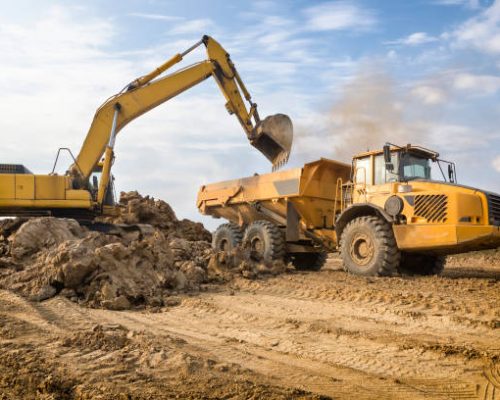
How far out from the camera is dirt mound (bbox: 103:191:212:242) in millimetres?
16781

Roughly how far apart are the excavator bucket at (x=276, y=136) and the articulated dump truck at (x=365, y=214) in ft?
2.88

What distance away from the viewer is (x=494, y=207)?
869 cm

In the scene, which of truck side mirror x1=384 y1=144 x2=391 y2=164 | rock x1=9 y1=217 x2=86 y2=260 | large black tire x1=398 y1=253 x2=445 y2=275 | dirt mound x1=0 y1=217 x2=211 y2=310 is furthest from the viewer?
large black tire x1=398 y1=253 x2=445 y2=275

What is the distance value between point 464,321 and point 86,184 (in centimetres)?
1114

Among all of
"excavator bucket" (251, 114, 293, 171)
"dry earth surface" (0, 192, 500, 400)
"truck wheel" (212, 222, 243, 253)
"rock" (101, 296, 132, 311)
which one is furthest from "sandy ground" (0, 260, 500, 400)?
"excavator bucket" (251, 114, 293, 171)

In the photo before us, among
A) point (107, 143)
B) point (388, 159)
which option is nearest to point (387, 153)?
point (388, 159)

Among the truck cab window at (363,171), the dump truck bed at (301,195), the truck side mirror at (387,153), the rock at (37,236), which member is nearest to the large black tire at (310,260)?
the dump truck bed at (301,195)

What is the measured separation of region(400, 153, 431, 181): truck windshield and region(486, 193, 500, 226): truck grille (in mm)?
1313

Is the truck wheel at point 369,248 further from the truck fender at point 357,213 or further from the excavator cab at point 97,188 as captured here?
the excavator cab at point 97,188

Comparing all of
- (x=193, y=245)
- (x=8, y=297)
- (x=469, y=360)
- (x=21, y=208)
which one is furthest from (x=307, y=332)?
(x=21, y=208)

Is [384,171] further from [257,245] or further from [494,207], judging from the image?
[257,245]

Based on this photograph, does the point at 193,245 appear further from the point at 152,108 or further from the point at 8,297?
the point at 8,297

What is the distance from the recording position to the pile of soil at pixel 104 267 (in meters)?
7.39

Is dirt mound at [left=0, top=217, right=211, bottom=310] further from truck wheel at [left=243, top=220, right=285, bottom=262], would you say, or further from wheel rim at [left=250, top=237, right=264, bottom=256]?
wheel rim at [left=250, top=237, right=264, bottom=256]
